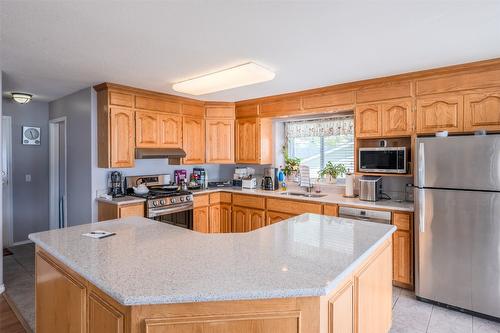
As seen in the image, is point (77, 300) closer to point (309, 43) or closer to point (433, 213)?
point (309, 43)

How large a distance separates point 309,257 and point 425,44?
2.07 m

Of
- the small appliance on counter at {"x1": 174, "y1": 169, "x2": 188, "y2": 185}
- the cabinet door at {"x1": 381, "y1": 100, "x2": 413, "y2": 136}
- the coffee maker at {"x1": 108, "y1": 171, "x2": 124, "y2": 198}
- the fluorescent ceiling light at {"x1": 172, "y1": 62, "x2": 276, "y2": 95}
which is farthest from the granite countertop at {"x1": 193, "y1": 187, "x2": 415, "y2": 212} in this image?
the fluorescent ceiling light at {"x1": 172, "y1": 62, "x2": 276, "y2": 95}

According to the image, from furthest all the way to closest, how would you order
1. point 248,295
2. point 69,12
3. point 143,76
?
1. point 143,76
2. point 69,12
3. point 248,295

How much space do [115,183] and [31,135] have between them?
211 centimetres

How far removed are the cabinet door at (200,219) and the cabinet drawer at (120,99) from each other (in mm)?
1733

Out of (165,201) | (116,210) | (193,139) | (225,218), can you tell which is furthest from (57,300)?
(193,139)

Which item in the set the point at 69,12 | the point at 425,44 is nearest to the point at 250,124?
the point at 425,44

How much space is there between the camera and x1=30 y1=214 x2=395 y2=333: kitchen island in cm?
114

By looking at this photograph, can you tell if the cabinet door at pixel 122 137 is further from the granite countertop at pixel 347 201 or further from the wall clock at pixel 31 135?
the wall clock at pixel 31 135

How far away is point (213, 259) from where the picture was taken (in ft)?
4.78

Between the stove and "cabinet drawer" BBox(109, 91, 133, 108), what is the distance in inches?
40.8

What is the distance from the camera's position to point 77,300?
153 centimetres

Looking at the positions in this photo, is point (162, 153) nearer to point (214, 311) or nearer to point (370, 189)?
point (370, 189)

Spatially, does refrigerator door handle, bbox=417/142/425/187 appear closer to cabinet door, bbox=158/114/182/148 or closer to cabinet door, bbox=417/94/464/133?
cabinet door, bbox=417/94/464/133
